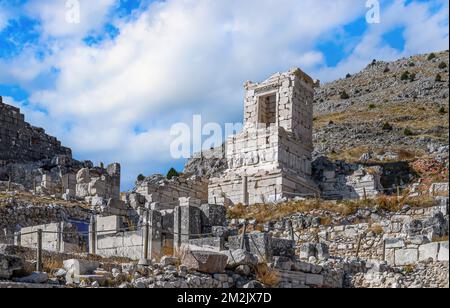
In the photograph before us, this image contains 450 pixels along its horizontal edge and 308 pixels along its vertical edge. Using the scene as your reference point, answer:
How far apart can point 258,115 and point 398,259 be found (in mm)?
17756

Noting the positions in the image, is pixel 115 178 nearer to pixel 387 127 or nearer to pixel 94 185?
pixel 94 185

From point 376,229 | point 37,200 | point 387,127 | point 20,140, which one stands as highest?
point 387,127

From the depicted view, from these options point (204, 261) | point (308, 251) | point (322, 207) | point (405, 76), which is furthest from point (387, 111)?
point (204, 261)

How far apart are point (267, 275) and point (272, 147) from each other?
17388mm

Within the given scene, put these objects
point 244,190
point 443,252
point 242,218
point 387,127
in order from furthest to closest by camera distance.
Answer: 1. point 387,127
2. point 244,190
3. point 242,218
4. point 443,252

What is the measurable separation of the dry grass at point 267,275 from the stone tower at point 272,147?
14639mm

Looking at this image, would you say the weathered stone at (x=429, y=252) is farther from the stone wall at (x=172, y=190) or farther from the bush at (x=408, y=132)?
the bush at (x=408, y=132)

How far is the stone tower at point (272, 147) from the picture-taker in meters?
30.3

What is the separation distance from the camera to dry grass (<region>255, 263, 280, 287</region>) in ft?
46.1

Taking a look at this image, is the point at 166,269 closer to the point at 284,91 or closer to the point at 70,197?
the point at 70,197

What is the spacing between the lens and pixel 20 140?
38.4 m

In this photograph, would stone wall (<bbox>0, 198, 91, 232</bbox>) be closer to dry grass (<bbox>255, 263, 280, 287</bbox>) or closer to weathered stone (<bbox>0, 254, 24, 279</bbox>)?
dry grass (<bbox>255, 263, 280, 287</bbox>)
